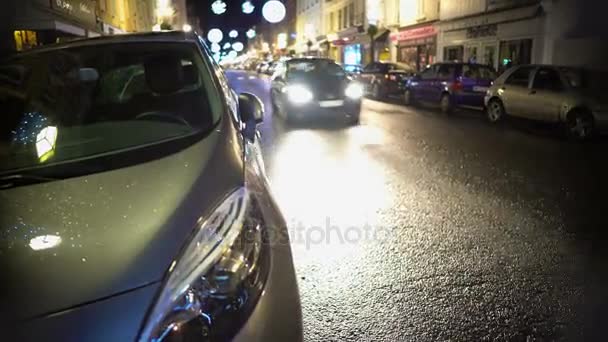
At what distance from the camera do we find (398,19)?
33.5m

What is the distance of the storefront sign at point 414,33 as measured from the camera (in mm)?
29098

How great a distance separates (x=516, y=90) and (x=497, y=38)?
435 inches

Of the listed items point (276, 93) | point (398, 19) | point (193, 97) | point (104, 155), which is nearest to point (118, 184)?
point (104, 155)

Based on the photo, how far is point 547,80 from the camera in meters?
12.5

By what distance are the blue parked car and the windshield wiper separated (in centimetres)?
1556

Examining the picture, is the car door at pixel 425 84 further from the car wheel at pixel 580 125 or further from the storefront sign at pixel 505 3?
the car wheel at pixel 580 125

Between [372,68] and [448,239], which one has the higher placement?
[372,68]

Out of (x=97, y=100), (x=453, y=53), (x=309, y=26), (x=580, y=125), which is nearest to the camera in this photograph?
(x=97, y=100)

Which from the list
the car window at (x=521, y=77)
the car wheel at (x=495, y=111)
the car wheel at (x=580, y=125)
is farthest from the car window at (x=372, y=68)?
the car wheel at (x=580, y=125)

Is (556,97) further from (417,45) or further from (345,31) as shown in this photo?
(345,31)

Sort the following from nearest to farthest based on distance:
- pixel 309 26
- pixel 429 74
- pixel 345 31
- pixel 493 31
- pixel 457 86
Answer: pixel 457 86
pixel 429 74
pixel 493 31
pixel 345 31
pixel 309 26

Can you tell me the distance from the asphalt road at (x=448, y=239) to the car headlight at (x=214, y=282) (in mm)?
1704

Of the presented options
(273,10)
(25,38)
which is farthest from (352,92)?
(273,10)

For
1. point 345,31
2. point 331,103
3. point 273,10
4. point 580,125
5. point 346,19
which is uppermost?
point 346,19
